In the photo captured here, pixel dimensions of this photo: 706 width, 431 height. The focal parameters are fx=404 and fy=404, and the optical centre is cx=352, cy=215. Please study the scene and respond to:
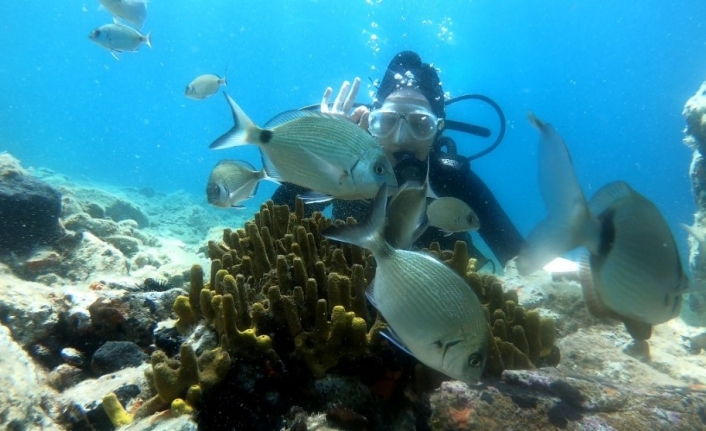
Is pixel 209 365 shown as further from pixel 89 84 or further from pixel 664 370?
pixel 89 84

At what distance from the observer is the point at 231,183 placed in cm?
352

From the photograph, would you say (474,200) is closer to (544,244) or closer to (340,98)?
(340,98)

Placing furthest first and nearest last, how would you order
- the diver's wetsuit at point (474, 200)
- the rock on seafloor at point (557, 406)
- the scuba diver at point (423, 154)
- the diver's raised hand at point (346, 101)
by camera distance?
the diver's wetsuit at point (474, 200) → the scuba diver at point (423, 154) → the diver's raised hand at point (346, 101) → the rock on seafloor at point (557, 406)

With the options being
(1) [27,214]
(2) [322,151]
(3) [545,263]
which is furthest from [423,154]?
(1) [27,214]

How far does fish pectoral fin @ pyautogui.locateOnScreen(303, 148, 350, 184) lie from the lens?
2.09 m

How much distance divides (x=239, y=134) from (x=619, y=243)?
5.92 feet

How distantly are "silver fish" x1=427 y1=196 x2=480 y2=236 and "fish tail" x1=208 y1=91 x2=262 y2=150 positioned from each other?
190cm

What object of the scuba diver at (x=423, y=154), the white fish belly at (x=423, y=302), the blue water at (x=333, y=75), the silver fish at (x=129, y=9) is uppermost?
the blue water at (x=333, y=75)

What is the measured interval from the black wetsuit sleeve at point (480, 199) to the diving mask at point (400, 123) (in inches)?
26.9

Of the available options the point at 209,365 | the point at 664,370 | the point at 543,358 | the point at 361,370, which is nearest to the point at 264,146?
the point at 209,365

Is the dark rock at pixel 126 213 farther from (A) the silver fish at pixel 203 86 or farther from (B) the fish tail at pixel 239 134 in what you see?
(B) the fish tail at pixel 239 134

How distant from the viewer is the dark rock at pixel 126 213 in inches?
538

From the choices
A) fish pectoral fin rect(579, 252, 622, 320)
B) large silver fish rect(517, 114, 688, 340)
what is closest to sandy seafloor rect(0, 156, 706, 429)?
fish pectoral fin rect(579, 252, 622, 320)

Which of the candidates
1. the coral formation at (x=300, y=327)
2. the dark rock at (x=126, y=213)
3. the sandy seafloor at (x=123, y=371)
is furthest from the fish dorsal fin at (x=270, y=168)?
the dark rock at (x=126, y=213)
